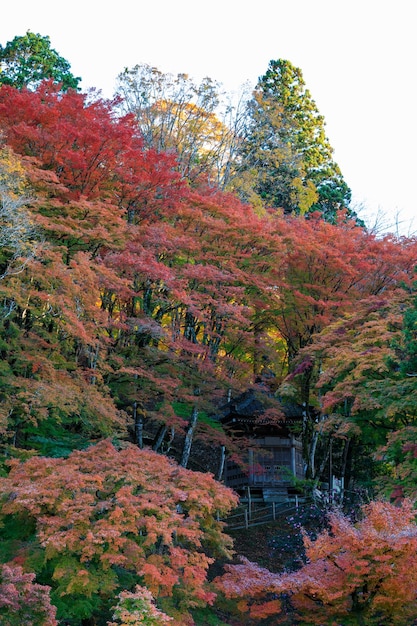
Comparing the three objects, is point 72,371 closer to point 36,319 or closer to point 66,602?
point 36,319

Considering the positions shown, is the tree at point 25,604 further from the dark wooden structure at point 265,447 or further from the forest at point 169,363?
the dark wooden structure at point 265,447

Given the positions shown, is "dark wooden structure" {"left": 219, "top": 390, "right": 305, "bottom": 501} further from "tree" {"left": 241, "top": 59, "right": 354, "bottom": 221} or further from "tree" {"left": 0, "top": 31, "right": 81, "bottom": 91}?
"tree" {"left": 0, "top": 31, "right": 81, "bottom": 91}

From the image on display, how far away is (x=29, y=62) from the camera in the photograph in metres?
30.0

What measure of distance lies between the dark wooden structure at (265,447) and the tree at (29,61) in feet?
51.9

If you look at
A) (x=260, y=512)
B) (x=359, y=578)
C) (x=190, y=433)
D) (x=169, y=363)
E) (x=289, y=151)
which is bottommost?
(x=260, y=512)

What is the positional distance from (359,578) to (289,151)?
23.8 m

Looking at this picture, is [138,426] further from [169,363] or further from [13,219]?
[13,219]

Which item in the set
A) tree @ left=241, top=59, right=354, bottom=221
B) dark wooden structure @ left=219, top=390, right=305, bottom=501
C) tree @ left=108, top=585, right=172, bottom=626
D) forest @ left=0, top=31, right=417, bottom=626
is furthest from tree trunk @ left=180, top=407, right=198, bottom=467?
tree @ left=241, top=59, right=354, bottom=221

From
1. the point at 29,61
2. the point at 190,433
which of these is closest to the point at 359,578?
the point at 190,433

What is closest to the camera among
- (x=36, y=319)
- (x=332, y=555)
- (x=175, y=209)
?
(x=332, y=555)

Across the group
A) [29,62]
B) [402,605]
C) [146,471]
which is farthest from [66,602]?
[29,62]

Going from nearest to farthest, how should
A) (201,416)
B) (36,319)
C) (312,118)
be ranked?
(36,319) → (201,416) → (312,118)

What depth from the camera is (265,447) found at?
23453 mm

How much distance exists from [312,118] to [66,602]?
31780 mm
